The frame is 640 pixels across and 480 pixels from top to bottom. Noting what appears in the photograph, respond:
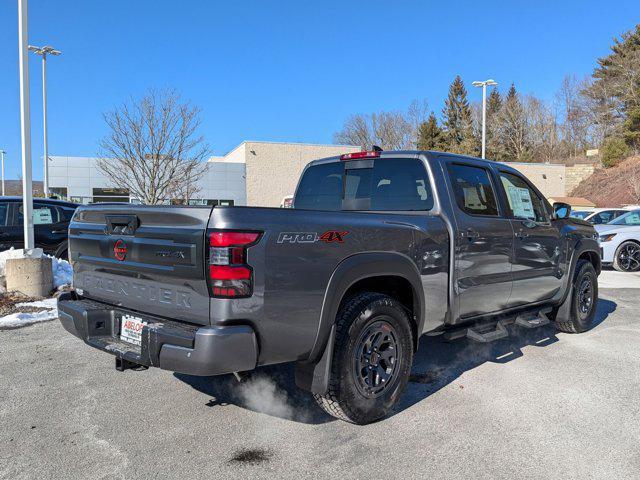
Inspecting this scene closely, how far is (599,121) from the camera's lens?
51062 mm

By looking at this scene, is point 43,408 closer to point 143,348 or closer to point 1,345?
point 143,348

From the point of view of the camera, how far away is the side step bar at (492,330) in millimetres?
4145

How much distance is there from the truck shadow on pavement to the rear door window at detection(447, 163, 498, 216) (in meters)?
1.49

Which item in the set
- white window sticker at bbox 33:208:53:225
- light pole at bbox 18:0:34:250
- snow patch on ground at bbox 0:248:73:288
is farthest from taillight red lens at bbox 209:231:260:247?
white window sticker at bbox 33:208:53:225

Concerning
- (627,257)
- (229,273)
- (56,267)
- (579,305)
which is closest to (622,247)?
(627,257)

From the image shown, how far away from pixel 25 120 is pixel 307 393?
22.9 ft

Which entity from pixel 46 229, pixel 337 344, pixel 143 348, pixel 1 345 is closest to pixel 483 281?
pixel 337 344

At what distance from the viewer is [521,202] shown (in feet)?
16.5

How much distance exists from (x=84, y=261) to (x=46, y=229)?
691 centimetres

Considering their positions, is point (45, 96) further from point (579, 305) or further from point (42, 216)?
point (579, 305)

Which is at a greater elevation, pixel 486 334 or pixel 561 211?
pixel 561 211

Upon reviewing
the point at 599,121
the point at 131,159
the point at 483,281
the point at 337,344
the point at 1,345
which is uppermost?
the point at 599,121

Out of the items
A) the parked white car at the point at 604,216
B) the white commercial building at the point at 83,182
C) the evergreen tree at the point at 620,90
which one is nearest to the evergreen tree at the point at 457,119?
the evergreen tree at the point at 620,90

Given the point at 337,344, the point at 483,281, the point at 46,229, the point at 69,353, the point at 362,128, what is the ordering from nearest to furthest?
1. the point at 337,344
2. the point at 483,281
3. the point at 69,353
4. the point at 46,229
5. the point at 362,128
